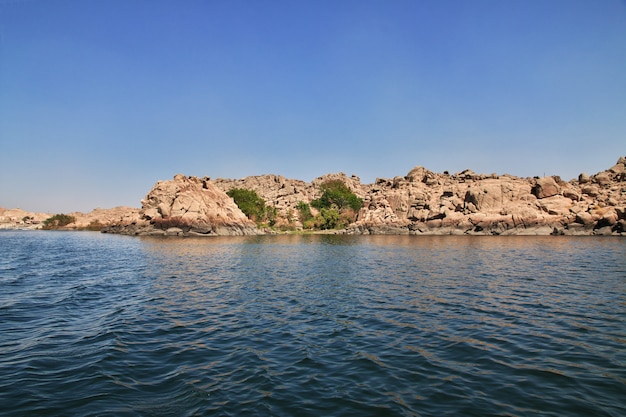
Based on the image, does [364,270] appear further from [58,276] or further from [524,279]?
[58,276]

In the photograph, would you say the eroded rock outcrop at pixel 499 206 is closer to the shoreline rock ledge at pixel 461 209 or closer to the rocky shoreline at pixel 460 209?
the rocky shoreline at pixel 460 209

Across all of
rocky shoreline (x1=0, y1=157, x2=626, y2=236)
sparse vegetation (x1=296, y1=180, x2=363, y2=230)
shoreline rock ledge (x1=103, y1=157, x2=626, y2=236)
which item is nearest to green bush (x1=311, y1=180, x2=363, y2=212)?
sparse vegetation (x1=296, y1=180, x2=363, y2=230)

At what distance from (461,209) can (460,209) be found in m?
0.31

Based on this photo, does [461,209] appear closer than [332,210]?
Yes

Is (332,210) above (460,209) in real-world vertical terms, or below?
above

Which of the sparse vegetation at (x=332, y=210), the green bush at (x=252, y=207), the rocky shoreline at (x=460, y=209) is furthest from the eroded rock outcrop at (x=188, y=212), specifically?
the sparse vegetation at (x=332, y=210)

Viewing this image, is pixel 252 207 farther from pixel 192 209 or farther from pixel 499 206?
pixel 499 206

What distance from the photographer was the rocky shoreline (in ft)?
318

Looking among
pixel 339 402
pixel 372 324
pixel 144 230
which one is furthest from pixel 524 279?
pixel 144 230

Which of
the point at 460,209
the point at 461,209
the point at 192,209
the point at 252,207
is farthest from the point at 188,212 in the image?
the point at 461,209

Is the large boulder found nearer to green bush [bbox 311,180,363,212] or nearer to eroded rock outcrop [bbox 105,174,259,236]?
eroded rock outcrop [bbox 105,174,259,236]

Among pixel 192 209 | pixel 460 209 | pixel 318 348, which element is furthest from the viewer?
pixel 460 209

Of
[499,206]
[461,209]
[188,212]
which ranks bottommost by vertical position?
[188,212]

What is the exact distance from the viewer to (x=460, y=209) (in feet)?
385
